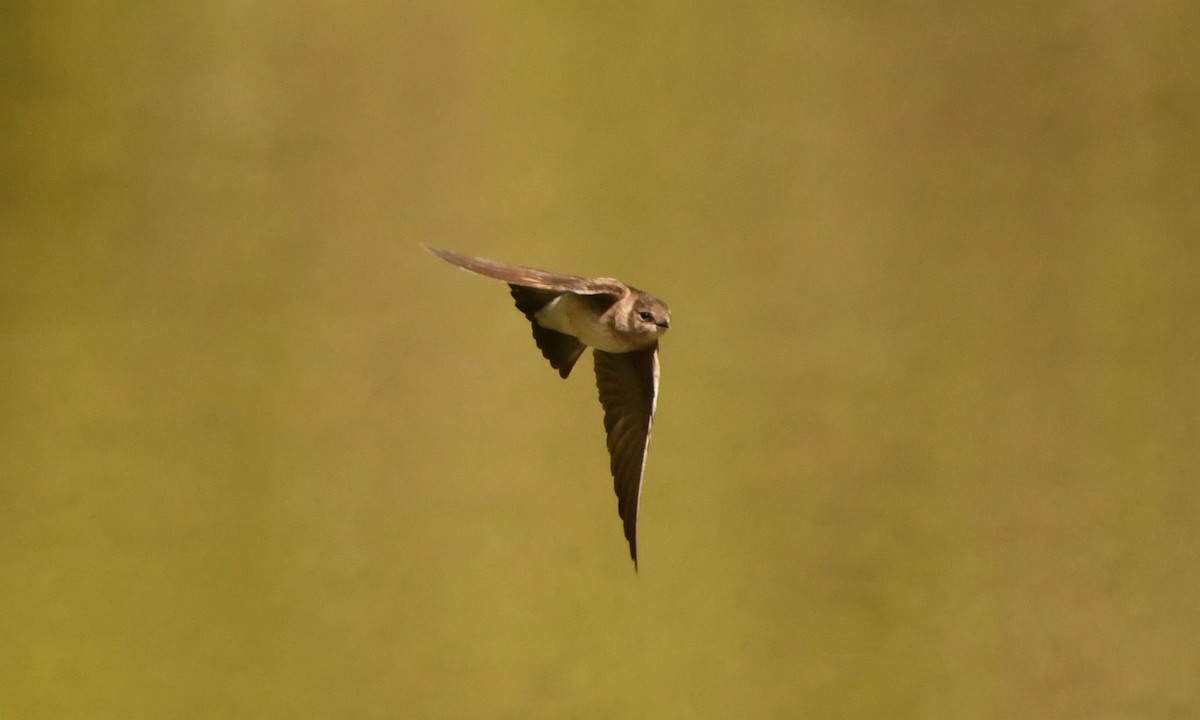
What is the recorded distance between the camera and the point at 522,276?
3.45 ft

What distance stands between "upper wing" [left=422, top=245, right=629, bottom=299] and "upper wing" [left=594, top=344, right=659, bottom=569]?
0.61 feet

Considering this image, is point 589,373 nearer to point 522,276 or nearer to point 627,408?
point 627,408

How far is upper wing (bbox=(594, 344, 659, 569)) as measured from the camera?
1.34 meters

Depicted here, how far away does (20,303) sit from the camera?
1.88 metres

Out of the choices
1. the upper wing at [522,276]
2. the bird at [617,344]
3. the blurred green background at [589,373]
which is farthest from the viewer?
the blurred green background at [589,373]

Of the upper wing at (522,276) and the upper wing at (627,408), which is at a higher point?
the upper wing at (522,276)

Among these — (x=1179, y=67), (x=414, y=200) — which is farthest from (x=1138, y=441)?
(x=414, y=200)

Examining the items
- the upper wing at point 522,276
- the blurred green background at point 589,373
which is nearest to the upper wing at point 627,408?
the upper wing at point 522,276

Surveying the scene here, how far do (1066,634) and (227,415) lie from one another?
4.42ft

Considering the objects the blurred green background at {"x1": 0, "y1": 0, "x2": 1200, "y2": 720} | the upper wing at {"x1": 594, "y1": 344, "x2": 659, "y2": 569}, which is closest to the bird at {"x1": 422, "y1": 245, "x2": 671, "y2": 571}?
the upper wing at {"x1": 594, "y1": 344, "x2": 659, "y2": 569}

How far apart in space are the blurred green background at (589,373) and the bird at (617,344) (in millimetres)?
362

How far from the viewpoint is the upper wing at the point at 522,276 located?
39.3 inches

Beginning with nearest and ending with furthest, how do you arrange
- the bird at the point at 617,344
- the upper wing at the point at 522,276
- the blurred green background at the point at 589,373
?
1. the upper wing at the point at 522,276
2. the bird at the point at 617,344
3. the blurred green background at the point at 589,373

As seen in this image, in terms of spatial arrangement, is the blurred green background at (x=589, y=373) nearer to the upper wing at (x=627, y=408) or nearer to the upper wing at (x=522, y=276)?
the upper wing at (x=627, y=408)
